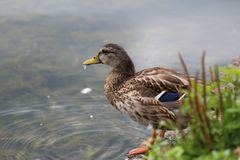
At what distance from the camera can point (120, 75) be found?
7.35 m

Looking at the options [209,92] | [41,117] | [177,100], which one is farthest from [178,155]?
[41,117]

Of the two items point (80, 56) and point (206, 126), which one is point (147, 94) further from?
point (80, 56)

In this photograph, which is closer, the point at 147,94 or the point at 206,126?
the point at 206,126

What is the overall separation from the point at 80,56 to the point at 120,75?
2.14 m

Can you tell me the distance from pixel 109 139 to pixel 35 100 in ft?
4.82

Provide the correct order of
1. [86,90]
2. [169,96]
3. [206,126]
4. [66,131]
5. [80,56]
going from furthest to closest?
[80,56] < [86,90] < [66,131] < [169,96] < [206,126]

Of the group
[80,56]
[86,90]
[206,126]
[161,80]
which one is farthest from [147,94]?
[80,56]

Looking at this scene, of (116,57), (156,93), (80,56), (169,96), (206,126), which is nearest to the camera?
(206,126)

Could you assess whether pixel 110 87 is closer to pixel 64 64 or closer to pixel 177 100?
pixel 177 100

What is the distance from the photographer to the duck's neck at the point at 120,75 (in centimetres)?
730

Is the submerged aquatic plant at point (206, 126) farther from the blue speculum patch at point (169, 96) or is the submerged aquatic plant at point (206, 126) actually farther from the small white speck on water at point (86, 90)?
the small white speck on water at point (86, 90)

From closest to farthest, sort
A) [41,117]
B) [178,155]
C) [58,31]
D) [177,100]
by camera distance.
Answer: [178,155], [177,100], [41,117], [58,31]

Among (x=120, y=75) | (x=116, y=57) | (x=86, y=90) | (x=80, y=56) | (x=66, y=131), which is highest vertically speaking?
(x=116, y=57)

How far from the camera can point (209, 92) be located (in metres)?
4.42
